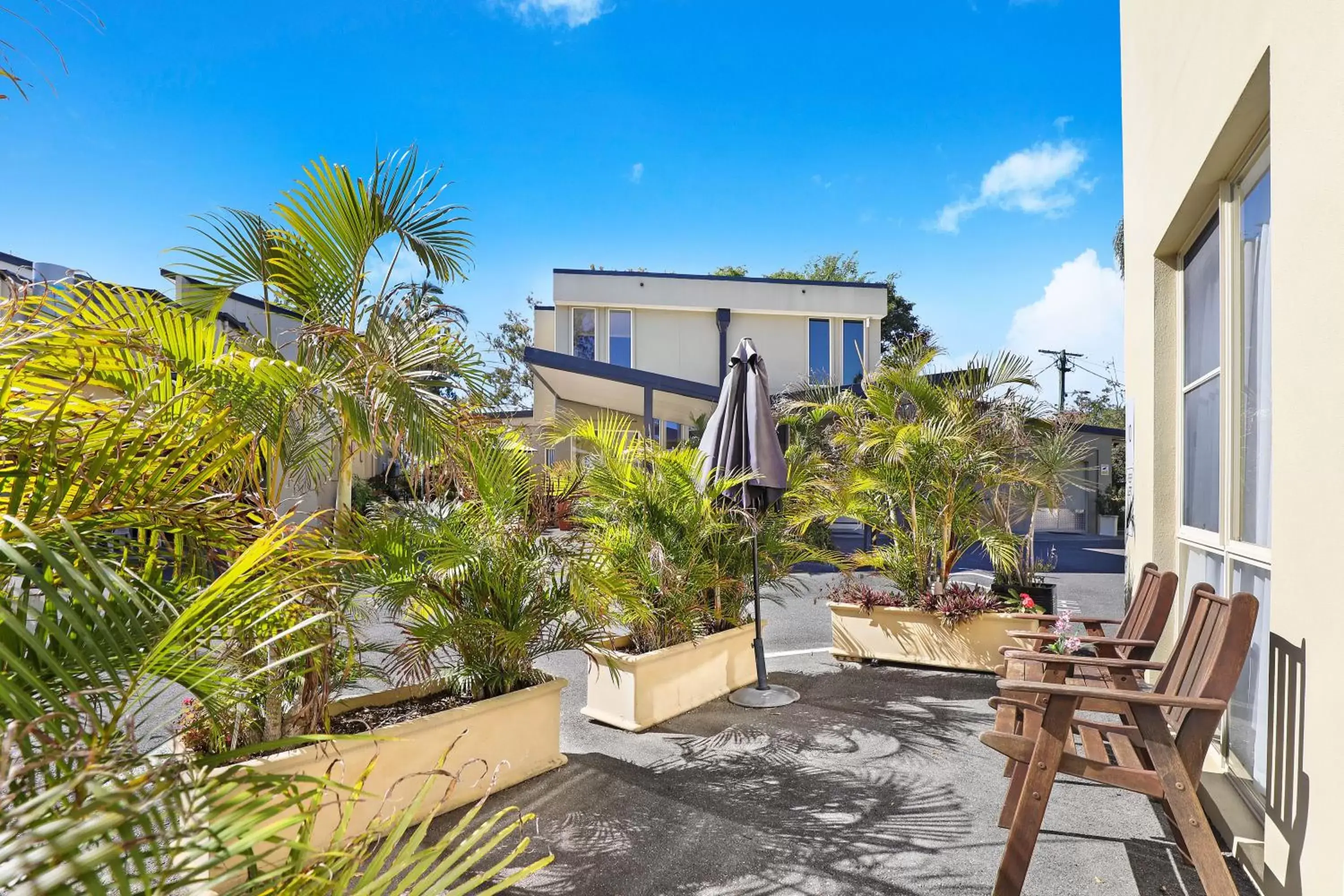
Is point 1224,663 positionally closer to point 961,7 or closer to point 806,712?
point 806,712

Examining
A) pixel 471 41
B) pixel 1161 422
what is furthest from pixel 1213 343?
pixel 471 41

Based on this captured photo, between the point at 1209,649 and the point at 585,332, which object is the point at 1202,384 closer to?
the point at 1209,649

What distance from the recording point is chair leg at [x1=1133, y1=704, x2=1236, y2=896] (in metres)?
2.46

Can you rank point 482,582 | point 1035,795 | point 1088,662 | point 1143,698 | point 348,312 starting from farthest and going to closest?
point 482,582
point 348,312
point 1088,662
point 1035,795
point 1143,698

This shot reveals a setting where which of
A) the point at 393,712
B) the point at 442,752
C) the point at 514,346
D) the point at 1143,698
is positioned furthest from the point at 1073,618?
the point at 514,346

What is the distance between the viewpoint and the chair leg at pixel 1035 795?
2648mm

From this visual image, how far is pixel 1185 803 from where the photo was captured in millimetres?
2529

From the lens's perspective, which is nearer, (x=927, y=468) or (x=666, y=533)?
(x=666, y=533)

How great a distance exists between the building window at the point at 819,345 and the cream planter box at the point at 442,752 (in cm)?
1606

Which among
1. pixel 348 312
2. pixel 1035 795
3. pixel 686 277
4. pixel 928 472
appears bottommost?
pixel 1035 795

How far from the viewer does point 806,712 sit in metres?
5.20

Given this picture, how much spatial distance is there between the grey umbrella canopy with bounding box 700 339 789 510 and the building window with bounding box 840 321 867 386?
14.0m

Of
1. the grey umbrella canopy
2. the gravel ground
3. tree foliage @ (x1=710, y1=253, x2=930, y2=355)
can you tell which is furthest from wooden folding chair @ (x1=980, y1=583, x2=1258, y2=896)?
tree foliage @ (x1=710, y1=253, x2=930, y2=355)

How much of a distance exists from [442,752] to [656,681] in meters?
1.66
